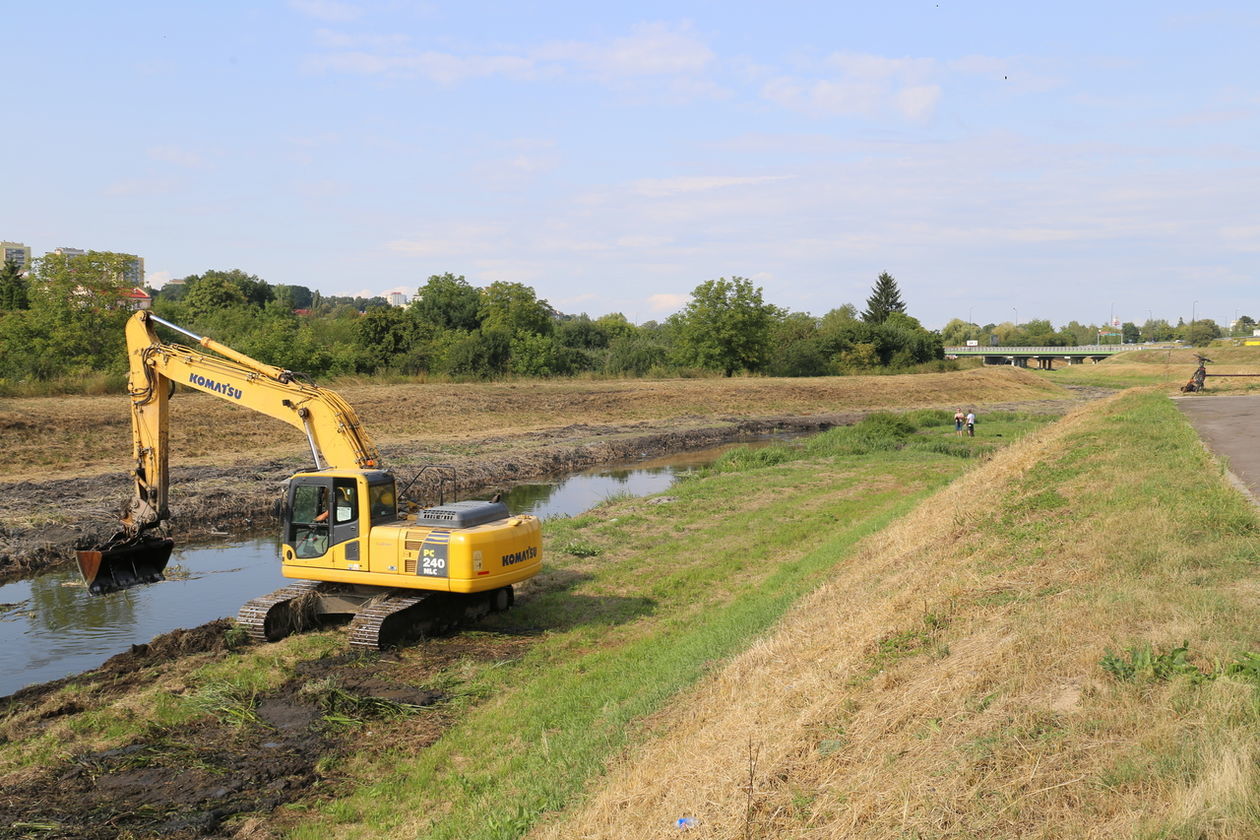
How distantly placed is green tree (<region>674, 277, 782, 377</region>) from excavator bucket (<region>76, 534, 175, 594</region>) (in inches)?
2865

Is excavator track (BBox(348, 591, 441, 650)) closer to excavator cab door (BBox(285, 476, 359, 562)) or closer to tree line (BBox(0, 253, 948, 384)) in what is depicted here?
excavator cab door (BBox(285, 476, 359, 562))

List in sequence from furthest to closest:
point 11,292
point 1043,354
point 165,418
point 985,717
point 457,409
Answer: point 1043,354 < point 11,292 < point 457,409 < point 165,418 < point 985,717

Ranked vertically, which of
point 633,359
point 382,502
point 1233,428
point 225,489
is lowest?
point 225,489

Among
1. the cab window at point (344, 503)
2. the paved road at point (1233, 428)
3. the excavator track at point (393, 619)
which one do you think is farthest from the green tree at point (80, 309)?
the paved road at point (1233, 428)

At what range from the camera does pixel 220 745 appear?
10508 millimetres

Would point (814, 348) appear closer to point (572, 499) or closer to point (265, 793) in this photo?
point (572, 499)

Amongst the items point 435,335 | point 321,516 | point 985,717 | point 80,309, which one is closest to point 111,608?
point 321,516

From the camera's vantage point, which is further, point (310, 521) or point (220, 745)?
point (310, 521)

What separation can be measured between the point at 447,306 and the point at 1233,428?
3134 inches

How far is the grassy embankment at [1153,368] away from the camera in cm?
8694

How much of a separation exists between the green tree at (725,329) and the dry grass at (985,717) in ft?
251

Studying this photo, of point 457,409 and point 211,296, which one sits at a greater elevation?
point 211,296

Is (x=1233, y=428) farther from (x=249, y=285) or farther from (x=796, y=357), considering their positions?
(x=249, y=285)

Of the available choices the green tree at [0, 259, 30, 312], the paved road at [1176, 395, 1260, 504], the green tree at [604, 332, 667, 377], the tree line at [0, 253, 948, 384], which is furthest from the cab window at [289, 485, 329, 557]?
the green tree at [604, 332, 667, 377]
